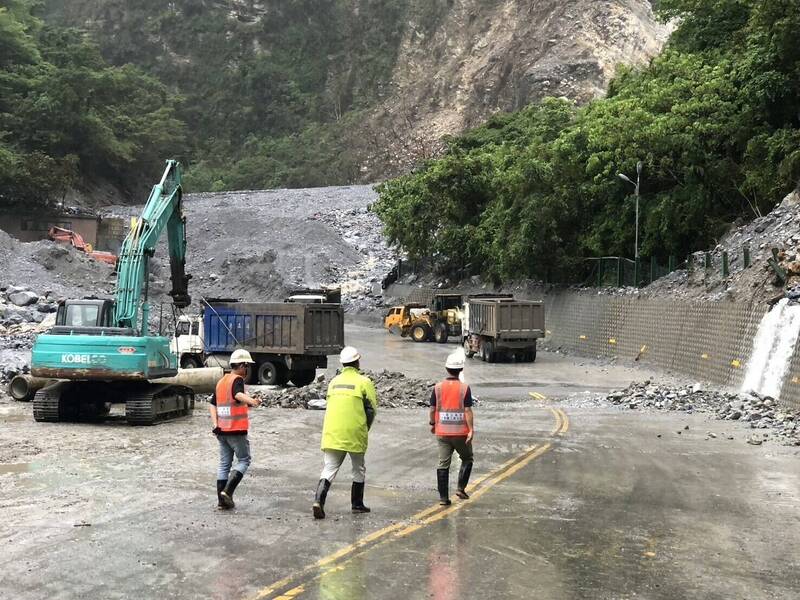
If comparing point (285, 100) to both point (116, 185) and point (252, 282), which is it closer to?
point (116, 185)

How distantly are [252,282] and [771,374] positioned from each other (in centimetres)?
5084

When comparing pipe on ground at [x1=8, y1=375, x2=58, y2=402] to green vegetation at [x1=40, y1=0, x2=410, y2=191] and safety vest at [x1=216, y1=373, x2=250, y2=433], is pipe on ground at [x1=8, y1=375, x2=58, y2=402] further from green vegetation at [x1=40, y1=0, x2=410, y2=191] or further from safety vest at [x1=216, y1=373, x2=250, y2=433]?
green vegetation at [x1=40, y1=0, x2=410, y2=191]

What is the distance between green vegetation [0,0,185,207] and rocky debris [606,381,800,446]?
188 ft

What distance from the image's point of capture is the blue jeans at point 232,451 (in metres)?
11.0

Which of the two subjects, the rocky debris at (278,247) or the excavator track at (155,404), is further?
the rocky debris at (278,247)

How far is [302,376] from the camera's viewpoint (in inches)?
1180

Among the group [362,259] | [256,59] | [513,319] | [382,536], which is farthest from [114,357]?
[256,59]

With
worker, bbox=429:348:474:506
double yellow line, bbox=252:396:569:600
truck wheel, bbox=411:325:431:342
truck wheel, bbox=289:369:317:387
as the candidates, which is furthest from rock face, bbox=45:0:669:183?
worker, bbox=429:348:474:506

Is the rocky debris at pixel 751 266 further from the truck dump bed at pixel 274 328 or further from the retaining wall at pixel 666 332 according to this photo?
the truck dump bed at pixel 274 328

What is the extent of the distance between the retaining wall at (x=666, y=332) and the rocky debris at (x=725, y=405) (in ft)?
2.93

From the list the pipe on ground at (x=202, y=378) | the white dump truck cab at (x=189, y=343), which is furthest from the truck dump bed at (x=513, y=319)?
the pipe on ground at (x=202, y=378)

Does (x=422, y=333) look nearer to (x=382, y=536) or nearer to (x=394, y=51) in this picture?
(x=382, y=536)

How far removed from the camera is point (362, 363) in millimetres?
36938

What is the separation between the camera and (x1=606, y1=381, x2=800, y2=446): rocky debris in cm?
1927
